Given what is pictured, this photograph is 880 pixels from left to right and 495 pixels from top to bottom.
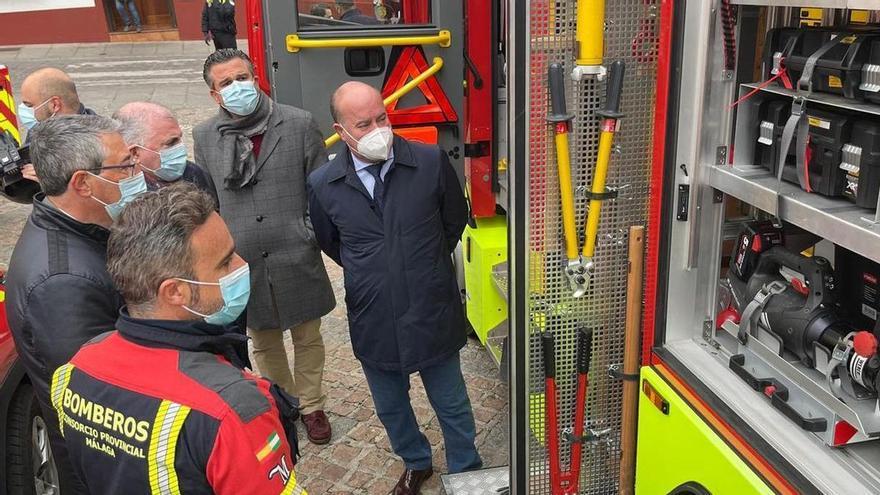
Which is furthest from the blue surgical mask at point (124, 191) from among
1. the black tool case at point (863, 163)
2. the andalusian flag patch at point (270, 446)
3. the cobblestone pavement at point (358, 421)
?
the black tool case at point (863, 163)

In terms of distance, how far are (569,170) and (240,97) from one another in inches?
64.7

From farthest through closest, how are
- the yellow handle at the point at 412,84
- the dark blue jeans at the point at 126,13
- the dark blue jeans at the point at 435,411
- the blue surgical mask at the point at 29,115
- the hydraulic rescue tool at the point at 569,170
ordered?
the dark blue jeans at the point at 126,13
the blue surgical mask at the point at 29,115
the yellow handle at the point at 412,84
the dark blue jeans at the point at 435,411
the hydraulic rescue tool at the point at 569,170

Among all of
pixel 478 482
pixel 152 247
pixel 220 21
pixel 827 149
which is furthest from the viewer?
pixel 220 21

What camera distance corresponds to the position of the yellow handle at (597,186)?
2367 mm

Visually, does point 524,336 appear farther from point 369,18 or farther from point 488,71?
point 369,18

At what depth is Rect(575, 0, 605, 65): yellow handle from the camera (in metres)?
2.25

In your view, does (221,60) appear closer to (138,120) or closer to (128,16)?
(138,120)

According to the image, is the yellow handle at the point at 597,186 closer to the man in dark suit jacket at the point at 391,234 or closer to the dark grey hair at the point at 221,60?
the man in dark suit jacket at the point at 391,234

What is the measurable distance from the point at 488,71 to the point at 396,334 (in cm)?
172

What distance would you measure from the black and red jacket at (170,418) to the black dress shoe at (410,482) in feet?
5.98

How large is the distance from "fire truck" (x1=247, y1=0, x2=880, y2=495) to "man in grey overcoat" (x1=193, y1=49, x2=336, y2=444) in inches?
50.8

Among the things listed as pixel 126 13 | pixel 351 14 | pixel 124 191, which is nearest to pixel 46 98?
pixel 351 14

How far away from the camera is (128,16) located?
1742 centimetres

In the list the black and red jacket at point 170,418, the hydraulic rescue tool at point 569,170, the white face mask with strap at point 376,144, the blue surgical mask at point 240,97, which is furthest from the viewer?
the blue surgical mask at point 240,97
